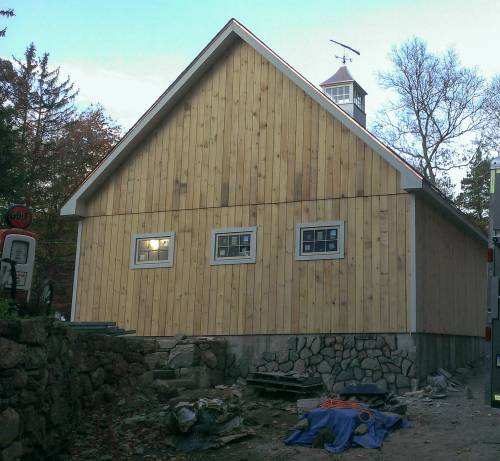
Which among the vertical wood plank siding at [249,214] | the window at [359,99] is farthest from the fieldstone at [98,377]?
the window at [359,99]

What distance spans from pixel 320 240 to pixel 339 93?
842 cm

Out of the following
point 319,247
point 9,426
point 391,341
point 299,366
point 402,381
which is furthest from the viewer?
point 319,247

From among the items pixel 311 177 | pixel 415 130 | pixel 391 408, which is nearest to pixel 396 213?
pixel 311 177

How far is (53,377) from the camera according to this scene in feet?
23.8

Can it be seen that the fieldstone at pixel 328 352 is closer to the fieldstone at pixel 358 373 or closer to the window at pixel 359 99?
the fieldstone at pixel 358 373

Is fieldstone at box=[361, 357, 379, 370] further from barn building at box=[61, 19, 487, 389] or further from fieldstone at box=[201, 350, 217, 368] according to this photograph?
fieldstone at box=[201, 350, 217, 368]

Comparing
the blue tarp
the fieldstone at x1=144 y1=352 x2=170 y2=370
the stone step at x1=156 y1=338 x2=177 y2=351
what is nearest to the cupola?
the stone step at x1=156 y1=338 x2=177 y2=351

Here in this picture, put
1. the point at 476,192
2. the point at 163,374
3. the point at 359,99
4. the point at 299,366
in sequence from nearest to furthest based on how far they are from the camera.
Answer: the point at 163,374 → the point at 299,366 → the point at 359,99 → the point at 476,192

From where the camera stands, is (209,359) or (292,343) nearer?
(209,359)

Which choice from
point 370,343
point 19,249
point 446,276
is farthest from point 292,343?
point 19,249

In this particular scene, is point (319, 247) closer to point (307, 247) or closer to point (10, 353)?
point (307, 247)

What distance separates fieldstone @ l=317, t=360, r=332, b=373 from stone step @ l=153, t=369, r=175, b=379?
105 inches

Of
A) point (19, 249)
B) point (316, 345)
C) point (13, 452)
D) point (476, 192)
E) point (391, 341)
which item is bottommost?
point (13, 452)

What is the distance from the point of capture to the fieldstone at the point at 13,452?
594 centimetres
